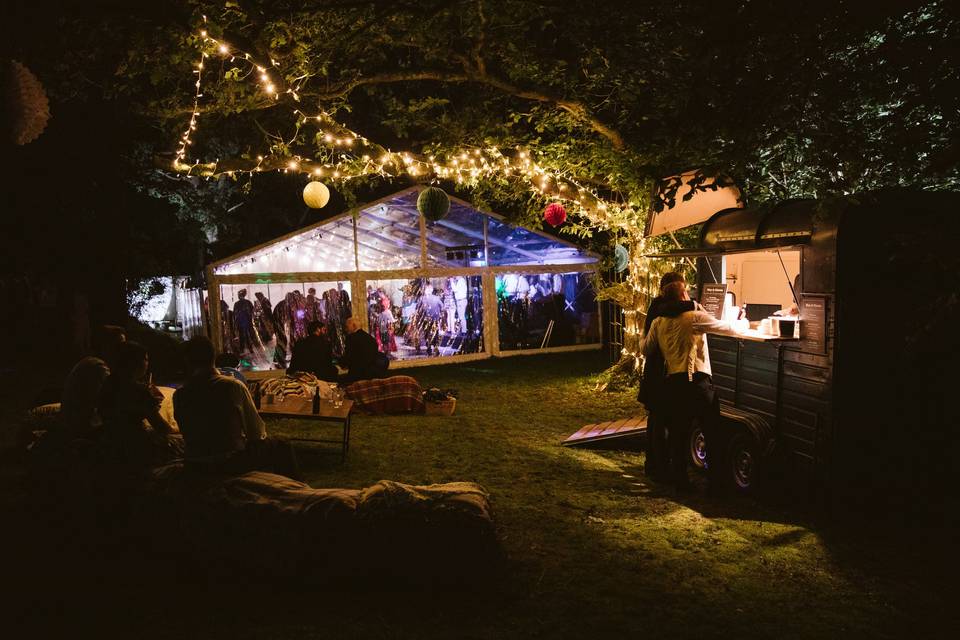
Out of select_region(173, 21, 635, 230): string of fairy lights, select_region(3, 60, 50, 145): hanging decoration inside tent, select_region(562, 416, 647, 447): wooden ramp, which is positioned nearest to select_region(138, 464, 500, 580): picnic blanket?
select_region(3, 60, 50, 145): hanging decoration inside tent

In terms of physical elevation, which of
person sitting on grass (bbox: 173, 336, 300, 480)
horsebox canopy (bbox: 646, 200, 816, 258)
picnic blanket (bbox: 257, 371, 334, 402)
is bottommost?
picnic blanket (bbox: 257, 371, 334, 402)

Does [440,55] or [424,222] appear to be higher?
[440,55]

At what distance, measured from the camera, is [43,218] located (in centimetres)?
1709

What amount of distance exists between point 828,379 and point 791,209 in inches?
62.3

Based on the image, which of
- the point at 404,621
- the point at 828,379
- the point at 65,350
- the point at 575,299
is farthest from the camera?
the point at 65,350

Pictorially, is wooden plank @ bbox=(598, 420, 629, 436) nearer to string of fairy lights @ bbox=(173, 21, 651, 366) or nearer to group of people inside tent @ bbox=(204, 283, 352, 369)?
string of fairy lights @ bbox=(173, 21, 651, 366)

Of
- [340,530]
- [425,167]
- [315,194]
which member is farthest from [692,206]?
[340,530]

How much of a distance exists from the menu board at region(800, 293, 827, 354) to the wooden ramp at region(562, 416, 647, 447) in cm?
267

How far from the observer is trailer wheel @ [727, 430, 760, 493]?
591cm

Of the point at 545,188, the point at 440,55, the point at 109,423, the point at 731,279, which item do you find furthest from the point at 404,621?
the point at 545,188

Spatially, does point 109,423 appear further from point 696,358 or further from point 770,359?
point 770,359

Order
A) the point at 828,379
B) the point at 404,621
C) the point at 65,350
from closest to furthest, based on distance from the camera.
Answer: the point at 404,621
the point at 828,379
the point at 65,350

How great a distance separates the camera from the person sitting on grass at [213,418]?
4.36 meters

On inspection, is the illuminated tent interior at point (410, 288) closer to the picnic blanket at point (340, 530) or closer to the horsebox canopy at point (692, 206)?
the horsebox canopy at point (692, 206)
